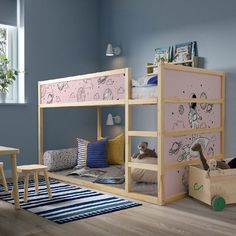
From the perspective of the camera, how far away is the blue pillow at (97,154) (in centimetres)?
434

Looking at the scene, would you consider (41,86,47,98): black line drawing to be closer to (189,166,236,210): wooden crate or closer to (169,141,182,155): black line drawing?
(169,141,182,155): black line drawing

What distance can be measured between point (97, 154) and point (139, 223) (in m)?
1.98

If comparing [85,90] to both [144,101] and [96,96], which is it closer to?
[96,96]

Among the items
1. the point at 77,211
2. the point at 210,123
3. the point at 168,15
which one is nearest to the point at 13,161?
the point at 77,211

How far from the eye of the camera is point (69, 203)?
2.96m

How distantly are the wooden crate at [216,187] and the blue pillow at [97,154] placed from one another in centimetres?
158

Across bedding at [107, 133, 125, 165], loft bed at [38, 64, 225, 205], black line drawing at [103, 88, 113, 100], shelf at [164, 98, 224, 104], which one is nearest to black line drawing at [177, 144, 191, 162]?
loft bed at [38, 64, 225, 205]

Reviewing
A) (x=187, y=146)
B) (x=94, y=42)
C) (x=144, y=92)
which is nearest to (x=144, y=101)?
(x=144, y=92)

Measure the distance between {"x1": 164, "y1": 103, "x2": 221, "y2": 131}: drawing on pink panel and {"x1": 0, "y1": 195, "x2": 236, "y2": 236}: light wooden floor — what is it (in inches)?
27.4

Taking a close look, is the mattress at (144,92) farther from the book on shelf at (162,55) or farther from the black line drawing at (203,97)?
the book on shelf at (162,55)

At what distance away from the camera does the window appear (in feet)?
14.8

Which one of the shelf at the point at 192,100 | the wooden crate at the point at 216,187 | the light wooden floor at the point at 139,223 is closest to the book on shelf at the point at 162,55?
the shelf at the point at 192,100

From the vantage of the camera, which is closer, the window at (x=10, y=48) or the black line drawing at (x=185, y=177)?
the black line drawing at (x=185, y=177)

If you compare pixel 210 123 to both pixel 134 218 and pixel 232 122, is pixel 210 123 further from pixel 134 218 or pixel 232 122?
pixel 134 218
